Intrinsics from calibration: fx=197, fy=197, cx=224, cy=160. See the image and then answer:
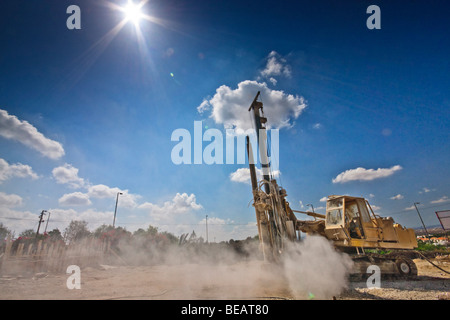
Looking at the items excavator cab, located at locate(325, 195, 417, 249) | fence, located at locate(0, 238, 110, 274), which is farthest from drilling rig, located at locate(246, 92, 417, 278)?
fence, located at locate(0, 238, 110, 274)

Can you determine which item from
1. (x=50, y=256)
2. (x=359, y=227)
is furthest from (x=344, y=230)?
(x=50, y=256)

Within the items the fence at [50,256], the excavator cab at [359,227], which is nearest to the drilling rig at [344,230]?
the excavator cab at [359,227]

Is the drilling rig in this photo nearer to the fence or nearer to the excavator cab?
the excavator cab

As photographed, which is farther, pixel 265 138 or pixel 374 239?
pixel 265 138

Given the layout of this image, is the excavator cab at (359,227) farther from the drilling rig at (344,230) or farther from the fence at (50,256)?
the fence at (50,256)

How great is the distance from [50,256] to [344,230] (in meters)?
18.5

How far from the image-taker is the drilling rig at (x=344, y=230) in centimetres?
786

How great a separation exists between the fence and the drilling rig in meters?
14.9

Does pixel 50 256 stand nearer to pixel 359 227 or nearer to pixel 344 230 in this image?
pixel 344 230

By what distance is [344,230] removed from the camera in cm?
776
